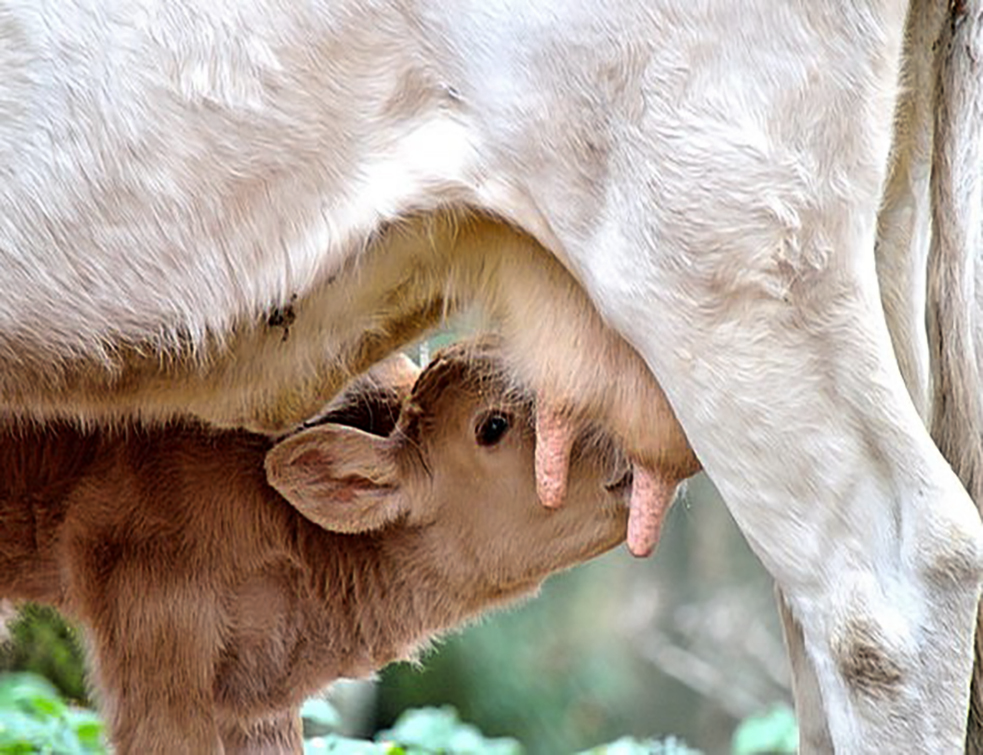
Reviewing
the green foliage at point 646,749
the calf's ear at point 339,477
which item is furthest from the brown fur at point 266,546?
the green foliage at point 646,749

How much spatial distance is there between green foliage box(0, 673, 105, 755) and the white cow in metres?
2.38

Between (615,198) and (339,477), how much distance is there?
6.25 ft

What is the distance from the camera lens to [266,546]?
6555 millimetres

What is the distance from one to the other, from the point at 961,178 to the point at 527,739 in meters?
7.82

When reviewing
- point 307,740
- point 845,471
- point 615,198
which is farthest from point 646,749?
point 615,198

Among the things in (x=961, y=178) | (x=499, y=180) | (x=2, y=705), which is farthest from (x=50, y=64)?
(x=2, y=705)

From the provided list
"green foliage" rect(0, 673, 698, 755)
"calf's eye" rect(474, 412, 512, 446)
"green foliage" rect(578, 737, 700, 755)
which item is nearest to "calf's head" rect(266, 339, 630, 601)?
"calf's eye" rect(474, 412, 512, 446)

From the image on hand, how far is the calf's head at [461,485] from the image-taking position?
6.15 m

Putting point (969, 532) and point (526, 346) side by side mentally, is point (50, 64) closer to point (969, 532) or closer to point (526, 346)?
point (526, 346)

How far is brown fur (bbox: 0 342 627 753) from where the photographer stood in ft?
20.7

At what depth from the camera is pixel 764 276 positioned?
14.8 feet

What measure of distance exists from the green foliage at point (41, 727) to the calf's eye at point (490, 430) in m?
1.46

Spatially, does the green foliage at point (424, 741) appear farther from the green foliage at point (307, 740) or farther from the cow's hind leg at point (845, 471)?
the cow's hind leg at point (845, 471)

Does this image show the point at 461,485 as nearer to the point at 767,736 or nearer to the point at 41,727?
the point at 41,727
